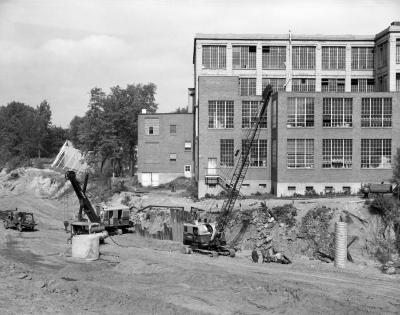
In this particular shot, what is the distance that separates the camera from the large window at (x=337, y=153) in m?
53.1

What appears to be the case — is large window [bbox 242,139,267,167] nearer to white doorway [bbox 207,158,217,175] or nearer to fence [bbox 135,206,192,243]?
white doorway [bbox 207,158,217,175]

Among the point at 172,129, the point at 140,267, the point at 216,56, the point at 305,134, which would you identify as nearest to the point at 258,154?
the point at 305,134

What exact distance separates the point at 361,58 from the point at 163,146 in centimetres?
2901

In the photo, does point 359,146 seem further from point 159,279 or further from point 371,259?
point 159,279

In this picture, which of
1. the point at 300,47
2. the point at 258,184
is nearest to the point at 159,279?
the point at 258,184

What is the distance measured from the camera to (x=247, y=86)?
6606 cm

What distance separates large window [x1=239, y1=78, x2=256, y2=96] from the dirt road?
31.3m

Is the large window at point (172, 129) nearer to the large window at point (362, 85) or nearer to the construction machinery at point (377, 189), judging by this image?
the large window at point (362, 85)

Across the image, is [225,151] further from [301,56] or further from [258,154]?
[301,56]

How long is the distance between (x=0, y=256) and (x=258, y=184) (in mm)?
28707

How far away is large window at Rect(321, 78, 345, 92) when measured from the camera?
66625 mm

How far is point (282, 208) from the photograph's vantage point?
43375 millimetres

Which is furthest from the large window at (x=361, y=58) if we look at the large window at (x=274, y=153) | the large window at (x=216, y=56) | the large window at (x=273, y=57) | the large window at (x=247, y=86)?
the large window at (x=274, y=153)

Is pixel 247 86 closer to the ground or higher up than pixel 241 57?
closer to the ground
